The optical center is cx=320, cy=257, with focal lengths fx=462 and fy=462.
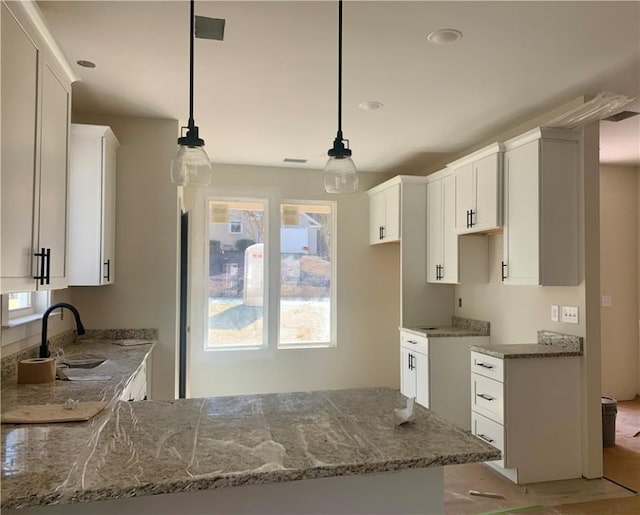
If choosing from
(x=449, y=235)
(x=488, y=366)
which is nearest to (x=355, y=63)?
(x=449, y=235)

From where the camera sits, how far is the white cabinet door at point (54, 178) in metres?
1.98

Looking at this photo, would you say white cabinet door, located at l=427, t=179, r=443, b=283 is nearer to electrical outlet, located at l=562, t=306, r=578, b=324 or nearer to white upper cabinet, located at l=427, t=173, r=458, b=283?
white upper cabinet, located at l=427, t=173, r=458, b=283

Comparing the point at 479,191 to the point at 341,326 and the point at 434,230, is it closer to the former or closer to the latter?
the point at 434,230

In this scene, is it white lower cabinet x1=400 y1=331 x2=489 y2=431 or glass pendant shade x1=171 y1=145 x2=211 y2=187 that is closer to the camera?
glass pendant shade x1=171 y1=145 x2=211 y2=187

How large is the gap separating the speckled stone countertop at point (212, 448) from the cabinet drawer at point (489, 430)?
1.82 metres

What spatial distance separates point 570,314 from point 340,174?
2378 mm

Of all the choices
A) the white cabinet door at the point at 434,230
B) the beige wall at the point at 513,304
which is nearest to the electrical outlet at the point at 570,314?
the beige wall at the point at 513,304

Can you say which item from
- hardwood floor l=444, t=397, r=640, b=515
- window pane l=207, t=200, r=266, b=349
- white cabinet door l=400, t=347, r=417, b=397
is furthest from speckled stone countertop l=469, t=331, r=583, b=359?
window pane l=207, t=200, r=266, b=349

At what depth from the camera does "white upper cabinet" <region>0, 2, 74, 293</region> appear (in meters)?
1.64

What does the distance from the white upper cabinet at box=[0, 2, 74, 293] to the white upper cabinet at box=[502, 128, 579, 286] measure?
2966 mm

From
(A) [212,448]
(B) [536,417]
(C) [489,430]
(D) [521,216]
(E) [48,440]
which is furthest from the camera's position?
(D) [521,216]

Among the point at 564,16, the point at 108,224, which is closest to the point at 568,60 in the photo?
the point at 564,16

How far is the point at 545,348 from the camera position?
11.2ft

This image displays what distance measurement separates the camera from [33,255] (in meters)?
1.87
